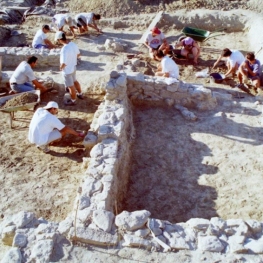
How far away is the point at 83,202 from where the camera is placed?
5.91 m

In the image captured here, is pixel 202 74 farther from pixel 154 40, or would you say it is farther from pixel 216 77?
pixel 154 40

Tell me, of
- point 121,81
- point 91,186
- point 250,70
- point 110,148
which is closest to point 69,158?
point 110,148

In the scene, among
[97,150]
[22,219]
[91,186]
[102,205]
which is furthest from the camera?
[97,150]

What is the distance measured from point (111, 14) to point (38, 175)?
884 centimetres

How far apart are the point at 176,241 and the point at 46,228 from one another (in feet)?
5.66

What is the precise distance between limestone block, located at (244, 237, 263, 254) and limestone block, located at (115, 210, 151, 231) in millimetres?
1354

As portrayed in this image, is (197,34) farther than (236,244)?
Yes

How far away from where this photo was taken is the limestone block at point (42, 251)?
5.04 meters

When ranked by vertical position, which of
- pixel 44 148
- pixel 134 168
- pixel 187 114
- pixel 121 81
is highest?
pixel 121 81

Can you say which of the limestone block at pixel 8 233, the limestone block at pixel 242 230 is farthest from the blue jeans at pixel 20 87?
the limestone block at pixel 242 230

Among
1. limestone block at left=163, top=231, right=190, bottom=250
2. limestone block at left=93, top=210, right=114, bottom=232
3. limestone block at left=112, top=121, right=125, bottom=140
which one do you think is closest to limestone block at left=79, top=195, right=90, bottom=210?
limestone block at left=93, top=210, right=114, bottom=232

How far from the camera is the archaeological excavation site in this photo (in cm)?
526

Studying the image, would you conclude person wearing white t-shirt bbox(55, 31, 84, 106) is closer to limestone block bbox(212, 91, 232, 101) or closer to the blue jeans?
the blue jeans

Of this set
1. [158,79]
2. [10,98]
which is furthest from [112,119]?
[10,98]
